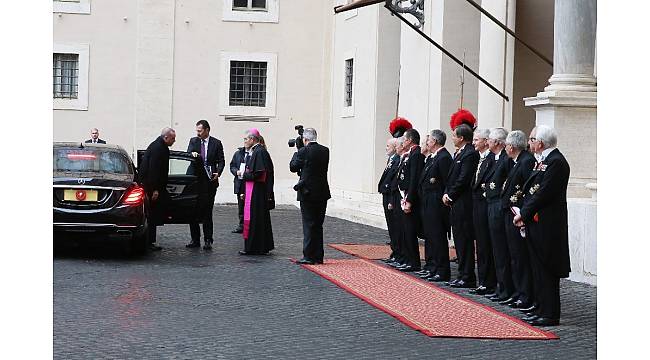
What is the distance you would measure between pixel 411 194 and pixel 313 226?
140 cm

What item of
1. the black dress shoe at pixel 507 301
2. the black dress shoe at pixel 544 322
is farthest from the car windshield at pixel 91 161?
the black dress shoe at pixel 544 322

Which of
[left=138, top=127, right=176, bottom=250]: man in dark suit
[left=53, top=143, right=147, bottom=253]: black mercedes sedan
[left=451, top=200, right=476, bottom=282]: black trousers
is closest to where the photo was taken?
[left=451, top=200, right=476, bottom=282]: black trousers

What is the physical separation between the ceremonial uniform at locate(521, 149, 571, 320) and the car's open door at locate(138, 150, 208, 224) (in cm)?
760

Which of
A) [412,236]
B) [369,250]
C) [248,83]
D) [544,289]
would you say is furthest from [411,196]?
[248,83]

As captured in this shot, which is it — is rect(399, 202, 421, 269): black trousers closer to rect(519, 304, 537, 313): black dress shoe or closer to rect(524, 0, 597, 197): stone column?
rect(524, 0, 597, 197): stone column

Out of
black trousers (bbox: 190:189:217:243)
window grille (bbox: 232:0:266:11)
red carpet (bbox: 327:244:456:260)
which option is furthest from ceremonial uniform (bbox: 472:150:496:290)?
window grille (bbox: 232:0:266:11)

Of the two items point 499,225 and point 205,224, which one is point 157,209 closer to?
point 205,224

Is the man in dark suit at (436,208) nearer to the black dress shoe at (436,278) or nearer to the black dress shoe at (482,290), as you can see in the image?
the black dress shoe at (436,278)

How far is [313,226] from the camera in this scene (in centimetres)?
1686

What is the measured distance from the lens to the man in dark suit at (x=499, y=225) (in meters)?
13.3

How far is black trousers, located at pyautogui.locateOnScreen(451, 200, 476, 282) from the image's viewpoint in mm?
14719

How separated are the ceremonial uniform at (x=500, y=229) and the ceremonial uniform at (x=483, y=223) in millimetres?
327

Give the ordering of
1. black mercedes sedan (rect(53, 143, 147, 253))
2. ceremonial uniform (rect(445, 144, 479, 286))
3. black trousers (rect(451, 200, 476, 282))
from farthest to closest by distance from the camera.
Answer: black mercedes sedan (rect(53, 143, 147, 253)) < black trousers (rect(451, 200, 476, 282)) < ceremonial uniform (rect(445, 144, 479, 286))
